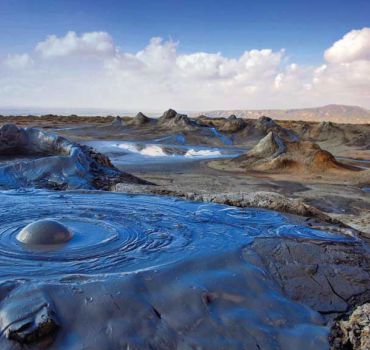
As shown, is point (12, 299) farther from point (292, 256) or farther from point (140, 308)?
point (292, 256)

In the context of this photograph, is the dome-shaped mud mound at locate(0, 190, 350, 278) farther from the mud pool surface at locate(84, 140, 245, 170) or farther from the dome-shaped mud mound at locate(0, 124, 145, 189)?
the mud pool surface at locate(84, 140, 245, 170)

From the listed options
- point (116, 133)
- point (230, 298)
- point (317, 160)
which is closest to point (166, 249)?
point (230, 298)

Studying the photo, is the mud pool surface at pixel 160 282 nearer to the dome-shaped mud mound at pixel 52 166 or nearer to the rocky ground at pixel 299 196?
the rocky ground at pixel 299 196

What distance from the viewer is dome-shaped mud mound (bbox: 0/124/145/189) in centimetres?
655

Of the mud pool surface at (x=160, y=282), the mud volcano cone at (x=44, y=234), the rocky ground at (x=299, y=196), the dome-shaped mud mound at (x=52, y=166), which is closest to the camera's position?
the mud pool surface at (x=160, y=282)

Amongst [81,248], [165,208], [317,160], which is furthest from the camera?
[317,160]

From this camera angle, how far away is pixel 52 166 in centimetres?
681

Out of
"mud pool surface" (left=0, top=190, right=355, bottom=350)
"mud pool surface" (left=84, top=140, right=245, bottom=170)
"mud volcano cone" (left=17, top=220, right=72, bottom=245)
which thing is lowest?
"mud pool surface" (left=84, top=140, right=245, bottom=170)

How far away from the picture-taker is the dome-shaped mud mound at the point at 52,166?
21.5 ft

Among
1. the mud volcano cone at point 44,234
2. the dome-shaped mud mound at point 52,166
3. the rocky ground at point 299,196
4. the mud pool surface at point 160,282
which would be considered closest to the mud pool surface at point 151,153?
the rocky ground at point 299,196

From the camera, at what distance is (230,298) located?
9.11ft

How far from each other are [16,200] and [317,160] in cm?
1094

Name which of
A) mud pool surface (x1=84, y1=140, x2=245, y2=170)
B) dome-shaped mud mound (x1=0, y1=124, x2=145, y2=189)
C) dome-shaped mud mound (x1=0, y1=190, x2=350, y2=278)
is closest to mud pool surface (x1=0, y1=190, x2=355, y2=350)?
dome-shaped mud mound (x1=0, y1=190, x2=350, y2=278)

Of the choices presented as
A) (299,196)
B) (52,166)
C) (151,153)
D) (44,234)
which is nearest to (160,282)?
(44,234)
